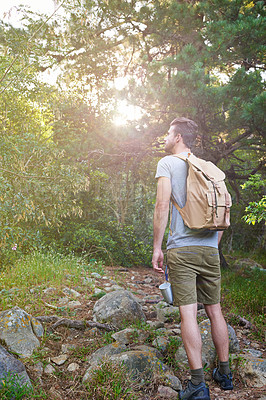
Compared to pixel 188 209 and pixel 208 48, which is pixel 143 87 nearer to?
pixel 208 48

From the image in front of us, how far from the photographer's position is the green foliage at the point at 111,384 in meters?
2.23

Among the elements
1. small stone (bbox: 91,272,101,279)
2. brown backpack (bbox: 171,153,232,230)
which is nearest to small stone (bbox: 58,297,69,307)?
small stone (bbox: 91,272,101,279)

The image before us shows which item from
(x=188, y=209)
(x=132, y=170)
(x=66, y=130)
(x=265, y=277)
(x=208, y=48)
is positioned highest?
(x=208, y=48)

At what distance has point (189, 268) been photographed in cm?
239

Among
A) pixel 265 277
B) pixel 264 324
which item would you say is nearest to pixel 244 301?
pixel 264 324

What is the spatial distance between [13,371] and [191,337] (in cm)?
133

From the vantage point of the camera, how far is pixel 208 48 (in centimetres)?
598

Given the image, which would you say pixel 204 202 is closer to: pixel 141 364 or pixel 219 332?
pixel 219 332

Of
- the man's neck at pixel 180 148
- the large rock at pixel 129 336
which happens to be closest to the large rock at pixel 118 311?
the large rock at pixel 129 336

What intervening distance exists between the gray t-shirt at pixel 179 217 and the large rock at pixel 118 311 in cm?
143

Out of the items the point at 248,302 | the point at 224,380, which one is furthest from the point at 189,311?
the point at 248,302

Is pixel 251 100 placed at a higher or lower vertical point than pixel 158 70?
lower

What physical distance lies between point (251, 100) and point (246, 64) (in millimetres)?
1386

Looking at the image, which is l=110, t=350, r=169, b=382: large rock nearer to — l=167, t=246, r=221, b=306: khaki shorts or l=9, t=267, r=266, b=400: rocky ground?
l=9, t=267, r=266, b=400: rocky ground
